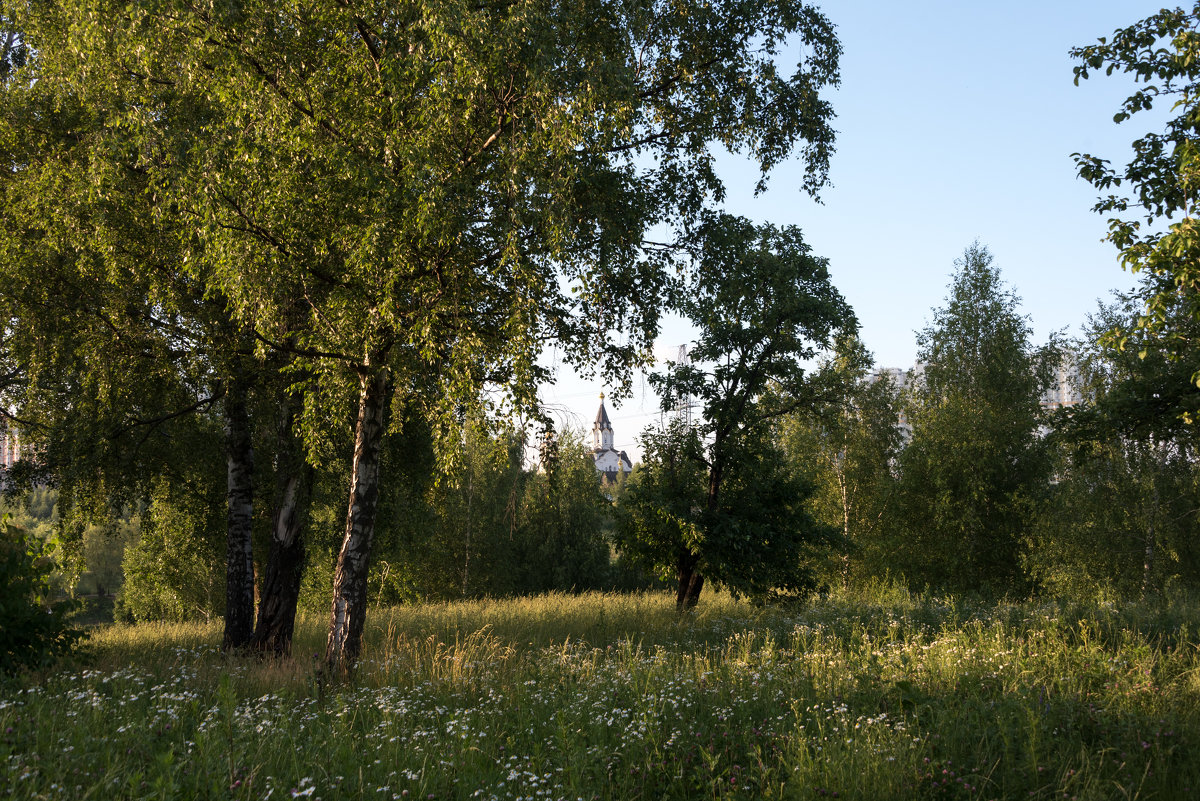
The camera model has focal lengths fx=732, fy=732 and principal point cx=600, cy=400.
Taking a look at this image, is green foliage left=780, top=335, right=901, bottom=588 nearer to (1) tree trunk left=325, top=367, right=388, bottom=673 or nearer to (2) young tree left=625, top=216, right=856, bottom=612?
(2) young tree left=625, top=216, right=856, bottom=612

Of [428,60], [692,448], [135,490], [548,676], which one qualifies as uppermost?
[428,60]

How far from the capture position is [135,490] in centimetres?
1389

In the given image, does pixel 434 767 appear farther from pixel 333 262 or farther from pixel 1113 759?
pixel 333 262

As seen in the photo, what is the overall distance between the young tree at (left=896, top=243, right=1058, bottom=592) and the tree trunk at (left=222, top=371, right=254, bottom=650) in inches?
929

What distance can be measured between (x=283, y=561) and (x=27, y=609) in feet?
14.1

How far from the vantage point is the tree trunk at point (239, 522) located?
39.0 feet

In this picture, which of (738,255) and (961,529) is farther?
(961,529)

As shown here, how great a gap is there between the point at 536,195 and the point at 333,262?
3.37m

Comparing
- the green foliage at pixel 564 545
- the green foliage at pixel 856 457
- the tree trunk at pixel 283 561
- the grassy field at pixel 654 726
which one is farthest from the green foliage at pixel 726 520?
the green foliage at pixel 564 545

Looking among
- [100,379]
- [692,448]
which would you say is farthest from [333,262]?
[692,448]

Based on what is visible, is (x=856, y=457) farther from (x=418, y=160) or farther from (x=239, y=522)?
(x=418, y=160)

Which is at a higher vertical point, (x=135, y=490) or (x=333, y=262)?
(x=333, y=262)

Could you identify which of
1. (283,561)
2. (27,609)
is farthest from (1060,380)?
(27,609)

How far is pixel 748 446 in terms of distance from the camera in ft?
51.5
